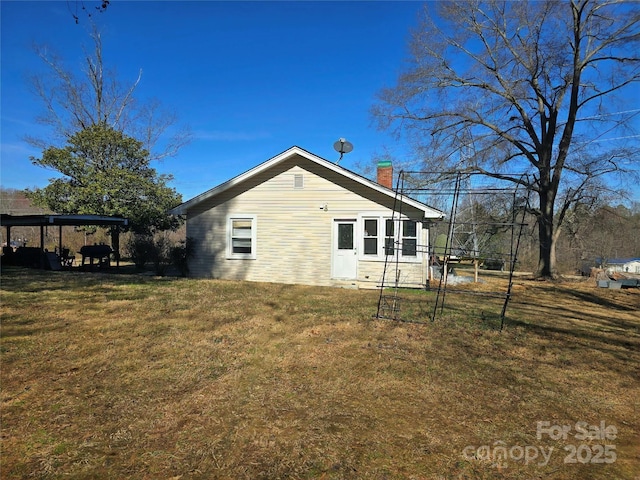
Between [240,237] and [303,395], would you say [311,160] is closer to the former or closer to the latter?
[240,237]

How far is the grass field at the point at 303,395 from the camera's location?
106 inches

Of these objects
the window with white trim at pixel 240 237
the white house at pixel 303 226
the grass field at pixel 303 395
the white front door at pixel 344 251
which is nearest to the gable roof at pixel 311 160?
the white house at pixel 303 226

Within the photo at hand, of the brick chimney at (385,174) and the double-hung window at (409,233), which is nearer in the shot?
the double-hung window at (409,233)

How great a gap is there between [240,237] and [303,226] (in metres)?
2.42

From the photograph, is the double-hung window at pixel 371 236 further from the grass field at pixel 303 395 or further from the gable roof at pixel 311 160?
the grass field at pixel 303 395

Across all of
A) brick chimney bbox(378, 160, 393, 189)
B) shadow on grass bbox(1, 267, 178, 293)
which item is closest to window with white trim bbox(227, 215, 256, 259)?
shadow on grass bbox(1, 267, 178, 293)

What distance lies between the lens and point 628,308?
10031 millimetres

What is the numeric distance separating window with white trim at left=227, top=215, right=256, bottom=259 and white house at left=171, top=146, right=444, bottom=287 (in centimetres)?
4

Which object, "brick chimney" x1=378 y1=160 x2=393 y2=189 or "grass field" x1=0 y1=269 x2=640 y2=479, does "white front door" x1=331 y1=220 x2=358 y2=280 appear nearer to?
"brick chimney" x1=378 y1=160 x2=393 y2=189

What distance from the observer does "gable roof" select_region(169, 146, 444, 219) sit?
11.3m

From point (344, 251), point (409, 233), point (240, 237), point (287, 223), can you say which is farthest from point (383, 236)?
point (240, 237)

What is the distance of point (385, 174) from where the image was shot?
45.2ft

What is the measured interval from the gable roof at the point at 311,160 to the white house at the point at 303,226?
0.03 m

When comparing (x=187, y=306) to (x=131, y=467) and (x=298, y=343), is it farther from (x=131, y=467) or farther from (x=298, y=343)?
(x=131, y=467)
